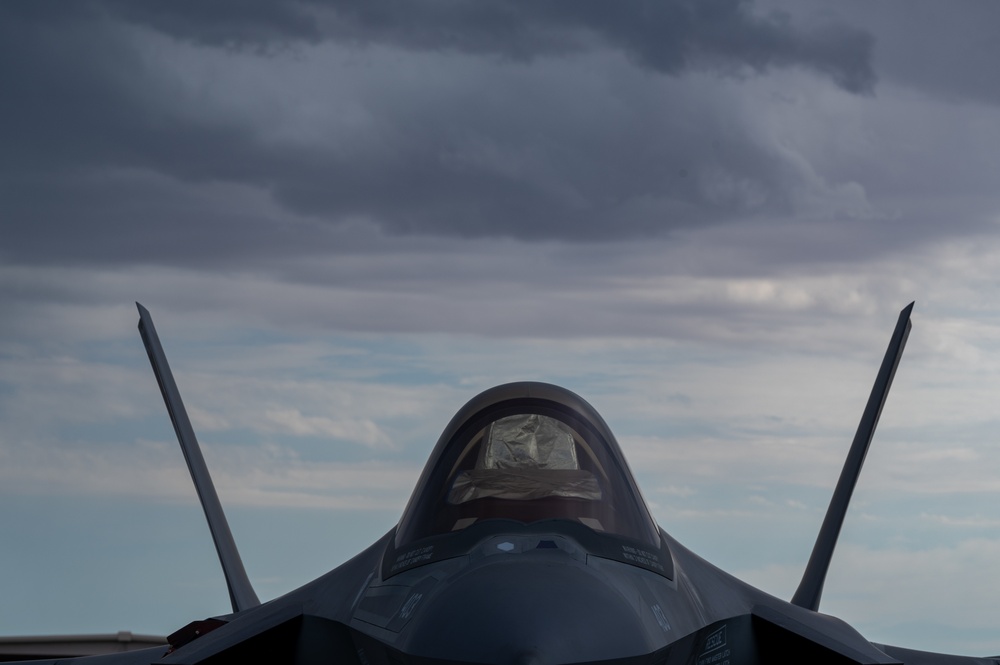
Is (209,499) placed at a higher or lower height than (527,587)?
higher

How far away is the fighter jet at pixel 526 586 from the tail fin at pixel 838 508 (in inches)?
173

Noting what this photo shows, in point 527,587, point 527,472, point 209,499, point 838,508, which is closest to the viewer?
point 527,587

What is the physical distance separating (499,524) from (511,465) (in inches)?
30.8

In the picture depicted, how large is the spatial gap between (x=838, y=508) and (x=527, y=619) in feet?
26.0

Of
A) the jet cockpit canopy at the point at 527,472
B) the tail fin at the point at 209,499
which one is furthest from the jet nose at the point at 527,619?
the tail fin at the point at 209,499

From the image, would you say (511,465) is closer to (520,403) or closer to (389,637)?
(520,403)

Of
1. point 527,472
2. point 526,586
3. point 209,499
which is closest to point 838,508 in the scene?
point 527,472

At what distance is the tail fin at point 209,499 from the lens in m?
12.7

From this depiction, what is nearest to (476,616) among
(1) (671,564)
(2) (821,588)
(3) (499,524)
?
(3) (499,524)

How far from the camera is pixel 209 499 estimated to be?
12719 millimetres

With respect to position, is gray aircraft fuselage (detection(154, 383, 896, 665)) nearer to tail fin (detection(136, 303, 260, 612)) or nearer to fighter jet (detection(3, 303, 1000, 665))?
fighter jet (detection(3, 303, 1000, 665))

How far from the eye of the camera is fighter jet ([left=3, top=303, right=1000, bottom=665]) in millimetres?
5336

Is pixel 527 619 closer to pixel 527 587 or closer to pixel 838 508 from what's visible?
pixel 527 587

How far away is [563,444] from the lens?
7.41 m
